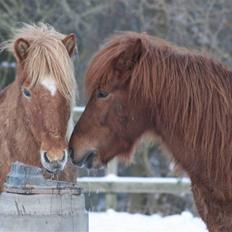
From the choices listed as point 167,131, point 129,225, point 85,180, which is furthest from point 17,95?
point 85,180

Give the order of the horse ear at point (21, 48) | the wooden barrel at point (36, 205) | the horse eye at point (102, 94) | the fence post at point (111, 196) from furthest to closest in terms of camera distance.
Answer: the fence post at point (111, 196), the horse ear at point (21, 48), the horse eye at point (102, 94), the wooden barrel at point (36, 205)

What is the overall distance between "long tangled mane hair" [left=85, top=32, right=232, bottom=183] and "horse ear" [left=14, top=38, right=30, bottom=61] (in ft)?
2.95

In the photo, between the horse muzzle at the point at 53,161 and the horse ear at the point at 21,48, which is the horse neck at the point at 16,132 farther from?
the horse muzzle at the point at 53,161

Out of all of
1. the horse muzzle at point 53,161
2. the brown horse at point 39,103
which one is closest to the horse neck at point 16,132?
the brown horse at point 39,103

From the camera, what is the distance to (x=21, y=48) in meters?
5.02

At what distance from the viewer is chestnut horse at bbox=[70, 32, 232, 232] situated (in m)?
4.26

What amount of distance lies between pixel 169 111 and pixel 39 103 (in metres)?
1.02

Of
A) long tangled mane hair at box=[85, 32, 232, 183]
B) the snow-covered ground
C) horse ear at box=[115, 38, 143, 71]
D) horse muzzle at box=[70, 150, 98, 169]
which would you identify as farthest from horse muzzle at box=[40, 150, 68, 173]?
the snow-covered ground

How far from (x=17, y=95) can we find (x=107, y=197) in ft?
14.4

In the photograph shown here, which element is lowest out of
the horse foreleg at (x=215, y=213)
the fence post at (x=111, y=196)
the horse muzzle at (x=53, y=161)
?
the fence post at (x=111, y=196)

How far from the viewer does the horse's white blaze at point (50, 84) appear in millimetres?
4820

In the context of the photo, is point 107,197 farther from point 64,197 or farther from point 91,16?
point 64,197

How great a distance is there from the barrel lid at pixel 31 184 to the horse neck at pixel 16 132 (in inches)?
51.6

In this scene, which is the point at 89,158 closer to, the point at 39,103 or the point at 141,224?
the point at 39,103
